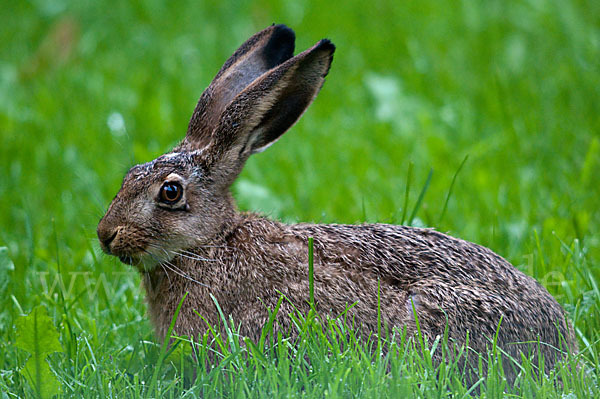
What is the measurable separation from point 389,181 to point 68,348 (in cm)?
345

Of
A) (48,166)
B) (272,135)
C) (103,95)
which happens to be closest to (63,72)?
(103,95)

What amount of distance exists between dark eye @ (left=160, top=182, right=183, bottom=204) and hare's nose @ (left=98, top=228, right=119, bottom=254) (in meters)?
0.30

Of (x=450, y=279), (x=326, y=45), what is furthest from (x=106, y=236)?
(x=450, y=279)

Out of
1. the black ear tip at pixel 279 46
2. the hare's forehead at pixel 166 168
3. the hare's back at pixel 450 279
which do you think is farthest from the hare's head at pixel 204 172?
the hare's back at pixel 450 279

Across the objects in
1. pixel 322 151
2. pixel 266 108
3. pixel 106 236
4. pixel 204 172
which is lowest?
pixel 106 236

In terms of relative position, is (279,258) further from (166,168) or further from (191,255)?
(166,168)

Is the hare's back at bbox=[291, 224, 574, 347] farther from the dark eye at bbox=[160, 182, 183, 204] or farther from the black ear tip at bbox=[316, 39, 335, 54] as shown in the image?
the black ear tip at bbox=[316, 39, 335, 54]

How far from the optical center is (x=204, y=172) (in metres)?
4.52

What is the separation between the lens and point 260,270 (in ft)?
13.8

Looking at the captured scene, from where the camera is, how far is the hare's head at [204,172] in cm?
429

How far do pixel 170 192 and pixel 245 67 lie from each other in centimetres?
105

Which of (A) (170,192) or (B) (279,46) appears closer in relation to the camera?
(A) (170,192)

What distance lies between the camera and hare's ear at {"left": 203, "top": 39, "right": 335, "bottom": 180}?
4266mm

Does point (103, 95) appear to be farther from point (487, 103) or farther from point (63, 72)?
point (487, 103)
